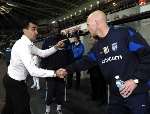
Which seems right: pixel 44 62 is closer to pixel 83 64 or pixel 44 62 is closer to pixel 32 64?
pixel 32 64

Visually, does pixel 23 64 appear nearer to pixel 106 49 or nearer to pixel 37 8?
pixel 106 49

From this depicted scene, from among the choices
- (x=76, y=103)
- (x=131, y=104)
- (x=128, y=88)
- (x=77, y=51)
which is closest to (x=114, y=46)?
(x=128, y=88)

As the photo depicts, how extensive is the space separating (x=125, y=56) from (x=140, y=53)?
196mm

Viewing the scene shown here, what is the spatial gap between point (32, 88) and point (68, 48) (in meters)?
4.80

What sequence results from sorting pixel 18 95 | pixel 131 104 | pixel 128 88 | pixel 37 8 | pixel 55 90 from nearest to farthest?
pixel 128 88 < pixel 131 104 < pixel 18 95 < pixel 55 90 < pixel 37 8

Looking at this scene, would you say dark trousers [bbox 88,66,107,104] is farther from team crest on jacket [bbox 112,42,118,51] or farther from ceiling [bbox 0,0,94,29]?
ceiling [bbox 0,0,94,29]

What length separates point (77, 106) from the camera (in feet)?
32.8

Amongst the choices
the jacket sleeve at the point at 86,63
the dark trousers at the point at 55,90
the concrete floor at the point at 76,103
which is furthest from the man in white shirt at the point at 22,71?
the concrete floor at the point at 76,103

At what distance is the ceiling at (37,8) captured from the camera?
22.7 meters

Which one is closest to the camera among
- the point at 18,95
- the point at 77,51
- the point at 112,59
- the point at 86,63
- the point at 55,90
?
the point at 112,59

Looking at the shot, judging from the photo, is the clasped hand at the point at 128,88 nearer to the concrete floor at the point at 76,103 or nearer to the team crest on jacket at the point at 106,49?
the team crest on jacket at the point at 106,49

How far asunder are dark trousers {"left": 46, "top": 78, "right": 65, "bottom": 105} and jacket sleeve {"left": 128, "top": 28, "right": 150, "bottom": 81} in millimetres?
4204

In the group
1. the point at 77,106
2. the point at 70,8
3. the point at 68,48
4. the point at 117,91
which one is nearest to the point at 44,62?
the point at 68,48

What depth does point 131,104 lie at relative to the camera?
205 inches
